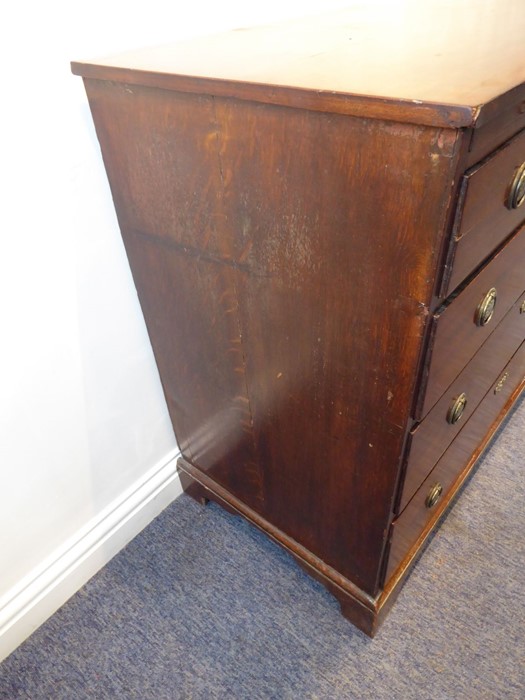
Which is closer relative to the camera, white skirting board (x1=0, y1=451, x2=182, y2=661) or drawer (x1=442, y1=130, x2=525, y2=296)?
drawer (x1=442, y1=130, x2=525, y2=296)

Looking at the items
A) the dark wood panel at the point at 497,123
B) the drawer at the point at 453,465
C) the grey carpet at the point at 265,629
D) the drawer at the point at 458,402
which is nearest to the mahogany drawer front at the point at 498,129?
the dark wood panel at the point at 497,123

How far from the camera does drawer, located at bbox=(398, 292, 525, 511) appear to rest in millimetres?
771

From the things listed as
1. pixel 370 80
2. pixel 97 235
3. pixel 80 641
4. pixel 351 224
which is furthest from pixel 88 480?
pixel 370 80

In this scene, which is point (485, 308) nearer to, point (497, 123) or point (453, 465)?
point (497, 123)

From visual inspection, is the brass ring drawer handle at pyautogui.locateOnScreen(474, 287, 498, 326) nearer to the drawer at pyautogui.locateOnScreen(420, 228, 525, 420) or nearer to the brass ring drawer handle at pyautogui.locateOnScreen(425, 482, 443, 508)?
the drawer at pyautogui.locateOnScreen(420, 228, 525, 420)

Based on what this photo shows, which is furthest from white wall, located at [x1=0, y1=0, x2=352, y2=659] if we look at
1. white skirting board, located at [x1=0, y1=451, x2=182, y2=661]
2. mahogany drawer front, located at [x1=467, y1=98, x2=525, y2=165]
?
mahogany drawer front, located at [x1=467, y1=98, x2=525, y2=165]

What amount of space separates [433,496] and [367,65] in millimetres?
769

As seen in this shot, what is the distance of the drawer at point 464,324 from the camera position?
2.03ft

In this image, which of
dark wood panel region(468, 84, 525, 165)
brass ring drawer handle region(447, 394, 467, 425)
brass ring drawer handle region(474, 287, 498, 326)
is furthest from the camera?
brass ring drawer handle region(447, 394, 467, 425)

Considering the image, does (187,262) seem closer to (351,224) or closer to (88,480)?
(351,224)

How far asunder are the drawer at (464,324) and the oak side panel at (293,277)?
3 cm

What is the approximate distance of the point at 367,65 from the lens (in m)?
0.57

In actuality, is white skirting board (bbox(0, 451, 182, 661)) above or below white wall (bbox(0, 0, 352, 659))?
below

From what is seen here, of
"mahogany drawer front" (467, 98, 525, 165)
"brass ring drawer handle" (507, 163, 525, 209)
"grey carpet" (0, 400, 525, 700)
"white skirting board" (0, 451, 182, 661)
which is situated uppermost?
"mahogany drawer front" (467, 98, 525, 165)
